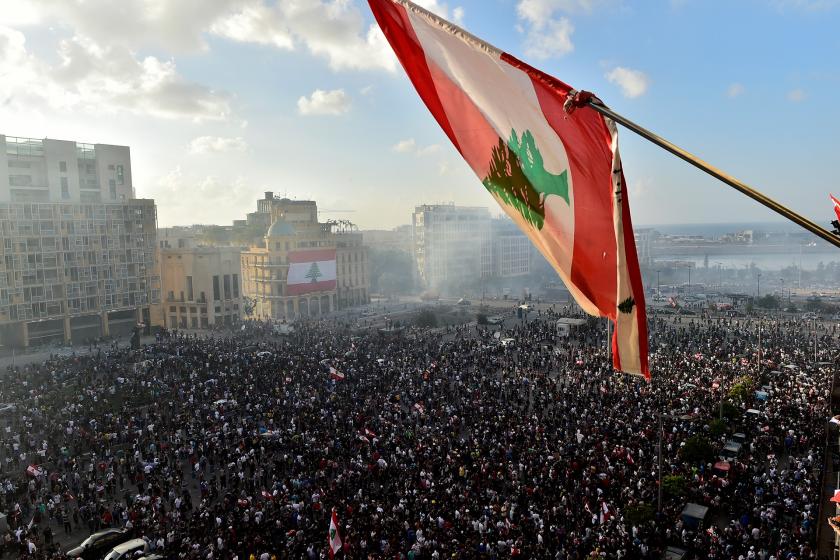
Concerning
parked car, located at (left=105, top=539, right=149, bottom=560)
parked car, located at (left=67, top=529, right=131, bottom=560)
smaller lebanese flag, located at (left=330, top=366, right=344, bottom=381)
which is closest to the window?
smaller lebanese flag, located at (left=330, top=366, right=344, bottom=381)

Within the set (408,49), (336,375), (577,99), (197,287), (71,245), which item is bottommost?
(336,375)

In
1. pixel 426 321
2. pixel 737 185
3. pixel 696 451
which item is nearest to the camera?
pixel 737 185

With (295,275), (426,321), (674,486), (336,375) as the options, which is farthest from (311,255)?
(674,486)

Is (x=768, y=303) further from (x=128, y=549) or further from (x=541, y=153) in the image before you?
(x=541, y=153)

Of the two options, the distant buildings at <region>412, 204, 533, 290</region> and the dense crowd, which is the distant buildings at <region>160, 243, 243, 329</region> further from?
the distant buildings at <region>412, 204, 533, 290</region>

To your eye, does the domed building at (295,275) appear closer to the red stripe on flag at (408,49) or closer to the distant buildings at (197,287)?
the distant buildings at (197,287)

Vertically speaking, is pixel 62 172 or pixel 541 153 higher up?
pixel 62 172

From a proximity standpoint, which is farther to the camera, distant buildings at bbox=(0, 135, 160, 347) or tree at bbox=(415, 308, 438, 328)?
tree at bbox=(415, 308, 438, 328)

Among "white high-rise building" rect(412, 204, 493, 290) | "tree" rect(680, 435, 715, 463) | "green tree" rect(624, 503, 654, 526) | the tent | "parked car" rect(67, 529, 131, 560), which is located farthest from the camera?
"white high-rise building" rect(412, 204, 493, 290)
